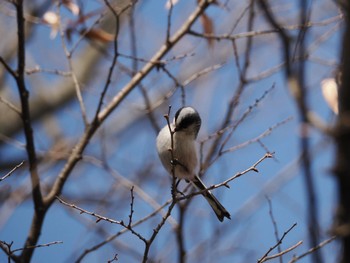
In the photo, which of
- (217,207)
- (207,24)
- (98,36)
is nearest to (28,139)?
(98,36)

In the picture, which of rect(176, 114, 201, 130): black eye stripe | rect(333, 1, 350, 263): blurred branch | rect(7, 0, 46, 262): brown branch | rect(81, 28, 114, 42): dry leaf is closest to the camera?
rect(333, 1, 350, 263): blurred branch

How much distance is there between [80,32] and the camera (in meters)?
2.69

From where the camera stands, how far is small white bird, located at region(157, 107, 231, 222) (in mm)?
2258

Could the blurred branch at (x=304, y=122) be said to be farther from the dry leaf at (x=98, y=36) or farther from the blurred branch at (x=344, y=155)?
the dry leaf at (x=98, y=36)

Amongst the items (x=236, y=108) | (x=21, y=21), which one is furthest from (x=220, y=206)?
(x=21, y=21)

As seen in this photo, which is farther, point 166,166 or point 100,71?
point 100,71

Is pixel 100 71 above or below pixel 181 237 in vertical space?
above

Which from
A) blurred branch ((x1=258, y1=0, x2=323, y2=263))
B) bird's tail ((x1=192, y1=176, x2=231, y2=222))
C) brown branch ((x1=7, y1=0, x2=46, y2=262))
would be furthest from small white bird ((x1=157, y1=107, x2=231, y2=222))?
blurred branch ((x1=258, y1=0, x2=323, y2=263))

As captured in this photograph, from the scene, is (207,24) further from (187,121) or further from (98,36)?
(187,121)

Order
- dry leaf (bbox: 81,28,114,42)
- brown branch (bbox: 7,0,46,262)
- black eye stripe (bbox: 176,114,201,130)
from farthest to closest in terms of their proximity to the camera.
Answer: dry leaf (bbox: 81,28,114,42) → black eye stripe (bbox: 176,114,201,130) → brown branch (bbox: 7,0,46,262)

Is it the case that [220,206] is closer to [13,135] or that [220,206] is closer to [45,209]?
[45,209]

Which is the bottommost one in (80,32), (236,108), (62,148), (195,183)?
(195,183)

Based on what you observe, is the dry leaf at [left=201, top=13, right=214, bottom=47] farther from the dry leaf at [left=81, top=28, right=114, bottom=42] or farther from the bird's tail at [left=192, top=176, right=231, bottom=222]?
the bird's tail at [left=192, top=176, right=231, bottom=222]

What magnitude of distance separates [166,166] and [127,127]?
3619 mm
